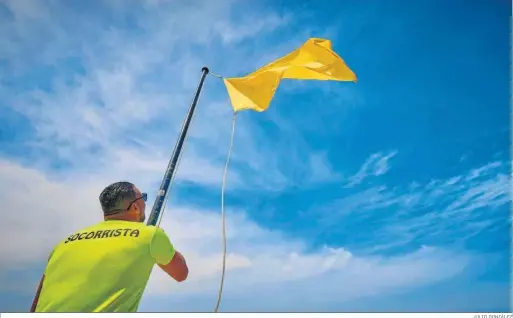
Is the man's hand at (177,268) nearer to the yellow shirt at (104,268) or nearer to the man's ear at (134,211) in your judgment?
the yellow shirt at (104,268)

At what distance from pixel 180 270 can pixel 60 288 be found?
2.50ft

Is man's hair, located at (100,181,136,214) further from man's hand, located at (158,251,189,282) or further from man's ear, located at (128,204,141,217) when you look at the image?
man's hand, located at (158,251,189,282)

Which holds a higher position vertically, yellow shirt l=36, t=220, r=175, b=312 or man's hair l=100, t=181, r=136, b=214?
man's hair l=100, t=181, r=136, b=214

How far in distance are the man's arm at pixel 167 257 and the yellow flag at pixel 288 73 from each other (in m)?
3.21

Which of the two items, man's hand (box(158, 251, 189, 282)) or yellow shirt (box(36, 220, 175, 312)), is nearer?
yellow shirt (box(36, 220, 175, 312))

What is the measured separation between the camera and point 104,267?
2369 mm

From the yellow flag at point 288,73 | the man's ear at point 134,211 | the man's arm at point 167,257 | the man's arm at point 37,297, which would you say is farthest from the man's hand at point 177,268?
the yellow flag at point 288,73

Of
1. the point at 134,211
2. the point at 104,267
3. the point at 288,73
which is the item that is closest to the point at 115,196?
the point at 134,211

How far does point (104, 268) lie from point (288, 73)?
458 centimetres

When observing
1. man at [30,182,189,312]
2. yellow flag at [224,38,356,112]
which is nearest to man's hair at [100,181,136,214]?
man at [30,182,189,312]

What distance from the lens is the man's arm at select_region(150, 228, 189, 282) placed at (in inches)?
99.1

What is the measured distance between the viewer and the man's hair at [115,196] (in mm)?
2846
